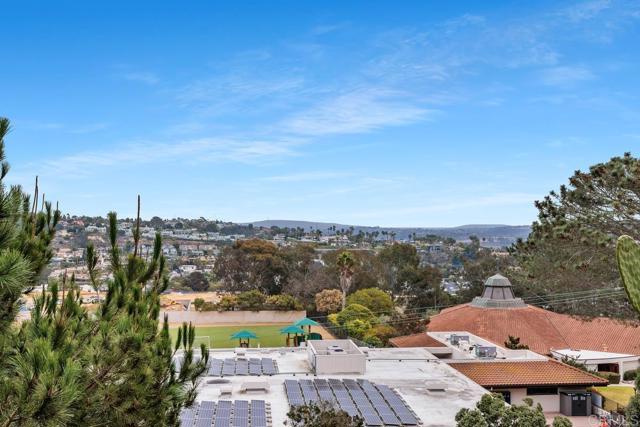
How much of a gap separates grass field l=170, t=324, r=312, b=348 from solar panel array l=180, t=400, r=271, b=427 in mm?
24231

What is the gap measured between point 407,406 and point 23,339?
52.7 feet

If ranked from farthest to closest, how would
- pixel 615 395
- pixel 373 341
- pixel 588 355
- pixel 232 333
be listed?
pixel 232 333 → pixel 373 341 → pixel 588 355 → pixel 615 395

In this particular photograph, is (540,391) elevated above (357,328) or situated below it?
below

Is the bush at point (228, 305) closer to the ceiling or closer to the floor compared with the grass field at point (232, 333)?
closer to the ceiling

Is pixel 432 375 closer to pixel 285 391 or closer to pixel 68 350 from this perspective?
pixel 285 391

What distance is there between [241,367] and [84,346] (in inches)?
817

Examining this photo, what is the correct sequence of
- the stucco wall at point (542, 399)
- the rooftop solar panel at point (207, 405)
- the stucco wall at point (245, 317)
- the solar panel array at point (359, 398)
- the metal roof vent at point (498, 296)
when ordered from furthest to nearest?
1. the stucco wall at point (245, 317)
2. the metal roof vent at point (498, 296)
3. the stucco wall at point (542, 399)
4. the rooftop solar panel at point (207, 405)
5. the solar panel array at point (359, 398)

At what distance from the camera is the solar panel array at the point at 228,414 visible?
62.0 feet

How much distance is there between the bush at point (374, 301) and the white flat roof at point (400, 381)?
19233mm

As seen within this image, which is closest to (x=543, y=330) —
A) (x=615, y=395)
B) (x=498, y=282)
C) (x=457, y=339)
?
(x=498, y=282)

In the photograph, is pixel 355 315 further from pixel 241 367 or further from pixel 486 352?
pixel 241 367

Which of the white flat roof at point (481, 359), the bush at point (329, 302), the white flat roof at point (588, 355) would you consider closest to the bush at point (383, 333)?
the white flat roof at point (481, 359)

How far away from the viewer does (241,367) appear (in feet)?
89.8

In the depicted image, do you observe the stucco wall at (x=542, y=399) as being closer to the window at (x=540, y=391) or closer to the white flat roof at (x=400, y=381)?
the window at (x=540, y=391)
